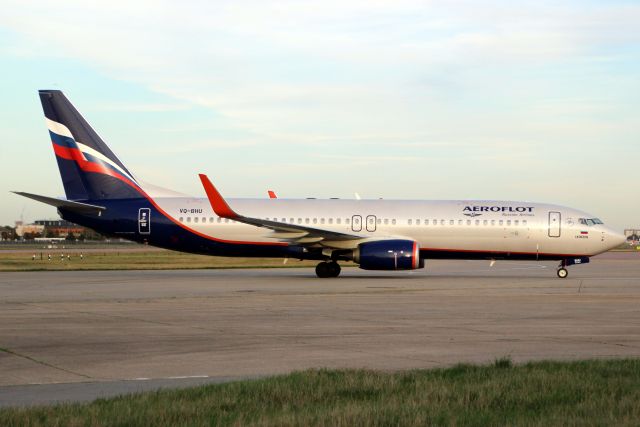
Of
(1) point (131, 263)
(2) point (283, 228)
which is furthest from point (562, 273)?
(1) point (131, 263)

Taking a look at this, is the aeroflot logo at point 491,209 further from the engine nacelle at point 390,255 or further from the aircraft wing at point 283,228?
the aircraft wing at point 283,228

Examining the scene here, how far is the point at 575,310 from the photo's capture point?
19.7m

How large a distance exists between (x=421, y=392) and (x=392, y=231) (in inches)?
1034

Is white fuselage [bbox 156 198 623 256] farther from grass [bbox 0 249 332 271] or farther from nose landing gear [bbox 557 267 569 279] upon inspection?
grass [bbox 0 249 332 271]

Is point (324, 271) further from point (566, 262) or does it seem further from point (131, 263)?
point (131, 263)

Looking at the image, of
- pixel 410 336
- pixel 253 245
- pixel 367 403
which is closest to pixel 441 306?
pixel 410 336

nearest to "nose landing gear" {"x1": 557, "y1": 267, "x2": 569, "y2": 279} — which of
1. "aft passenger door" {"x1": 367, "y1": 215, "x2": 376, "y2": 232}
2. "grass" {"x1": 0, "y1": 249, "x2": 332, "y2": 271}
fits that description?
"aft passenger door" {"x1": 367, "y1": 215, "x2": 376, "y2": 232}

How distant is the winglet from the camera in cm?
3231

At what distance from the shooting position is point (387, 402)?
8.22 meters

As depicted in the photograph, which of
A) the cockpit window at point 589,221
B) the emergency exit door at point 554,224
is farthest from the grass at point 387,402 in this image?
the cockpit window at point 589,221

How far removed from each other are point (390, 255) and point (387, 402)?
943 inches

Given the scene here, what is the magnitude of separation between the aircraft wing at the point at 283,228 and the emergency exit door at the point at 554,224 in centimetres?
796

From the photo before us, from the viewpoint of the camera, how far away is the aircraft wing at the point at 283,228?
3244 cm

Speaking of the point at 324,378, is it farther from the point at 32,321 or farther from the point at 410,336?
the point at 32,321
